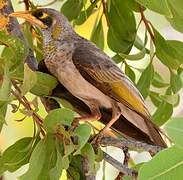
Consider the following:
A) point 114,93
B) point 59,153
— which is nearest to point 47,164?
point 59,153

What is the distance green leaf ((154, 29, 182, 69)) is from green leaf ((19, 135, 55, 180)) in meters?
0.29

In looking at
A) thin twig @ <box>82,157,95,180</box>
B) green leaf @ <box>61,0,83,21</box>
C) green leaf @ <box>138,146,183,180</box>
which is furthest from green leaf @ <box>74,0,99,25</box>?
green leaf @ <box>138,146,183,180</box>

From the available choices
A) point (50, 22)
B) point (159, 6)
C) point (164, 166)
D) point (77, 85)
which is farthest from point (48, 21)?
point (164, 166)

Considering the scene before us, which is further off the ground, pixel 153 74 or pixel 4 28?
pixel 4 28

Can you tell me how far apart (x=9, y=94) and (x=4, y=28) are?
0.38ft

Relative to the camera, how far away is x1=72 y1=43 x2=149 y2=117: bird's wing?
79cm

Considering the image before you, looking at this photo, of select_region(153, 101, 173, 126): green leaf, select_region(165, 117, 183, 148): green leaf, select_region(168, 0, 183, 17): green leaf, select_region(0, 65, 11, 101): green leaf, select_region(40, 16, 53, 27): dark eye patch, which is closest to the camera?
select_region(165, 117, 183, 148): green leaf

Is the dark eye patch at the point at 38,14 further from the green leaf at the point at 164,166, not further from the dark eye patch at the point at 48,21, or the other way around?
the green leaf at the point at 164,166

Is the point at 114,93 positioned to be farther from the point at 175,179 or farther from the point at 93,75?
the point at 175,179

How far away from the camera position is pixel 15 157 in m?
Answer: 0.75

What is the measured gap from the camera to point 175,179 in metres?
0.56

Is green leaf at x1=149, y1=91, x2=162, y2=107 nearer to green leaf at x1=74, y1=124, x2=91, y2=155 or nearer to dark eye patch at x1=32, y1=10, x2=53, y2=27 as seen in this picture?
dark eye patch at x1=32, y1=10, x2=53, y2=27

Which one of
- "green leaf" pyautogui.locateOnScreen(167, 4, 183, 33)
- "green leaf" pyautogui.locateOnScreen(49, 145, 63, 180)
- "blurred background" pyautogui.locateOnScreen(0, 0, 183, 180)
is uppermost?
"green leaf" pyautogui.locateOnScreen(167, 4, 183, 33)

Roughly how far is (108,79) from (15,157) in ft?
0.51
